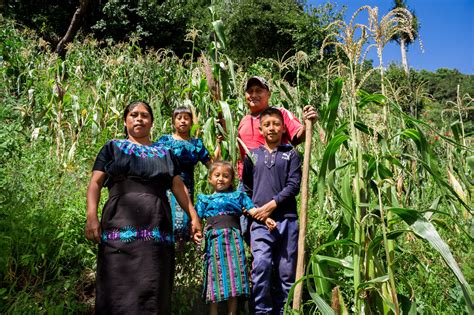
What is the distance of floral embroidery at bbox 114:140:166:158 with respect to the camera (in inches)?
90.7

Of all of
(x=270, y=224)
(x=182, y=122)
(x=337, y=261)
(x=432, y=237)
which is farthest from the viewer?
(x=182, y=122)

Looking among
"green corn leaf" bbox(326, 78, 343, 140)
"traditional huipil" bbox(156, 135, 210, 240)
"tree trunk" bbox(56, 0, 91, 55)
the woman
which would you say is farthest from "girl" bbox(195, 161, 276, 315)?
"tree trunk" bbox(56, 0, 91, 55)

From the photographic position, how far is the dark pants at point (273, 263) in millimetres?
2441

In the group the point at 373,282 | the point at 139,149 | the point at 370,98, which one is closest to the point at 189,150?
the point at 139,149

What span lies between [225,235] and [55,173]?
202cm

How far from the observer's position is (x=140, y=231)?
7.17 feet

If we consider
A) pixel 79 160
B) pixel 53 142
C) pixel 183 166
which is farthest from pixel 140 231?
pixel 53 142

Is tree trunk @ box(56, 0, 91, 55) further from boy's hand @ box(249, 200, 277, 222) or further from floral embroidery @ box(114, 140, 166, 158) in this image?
boy's hand @ box(249, 200, 277, 222)

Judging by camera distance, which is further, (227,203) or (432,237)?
(227,203)

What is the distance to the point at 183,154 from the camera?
288cm

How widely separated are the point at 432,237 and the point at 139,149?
5.14ft

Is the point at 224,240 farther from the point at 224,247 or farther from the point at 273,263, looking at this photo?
the point at 273,263

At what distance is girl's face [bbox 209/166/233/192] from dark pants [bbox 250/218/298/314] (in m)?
Answer: 0.32

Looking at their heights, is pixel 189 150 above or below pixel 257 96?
below
